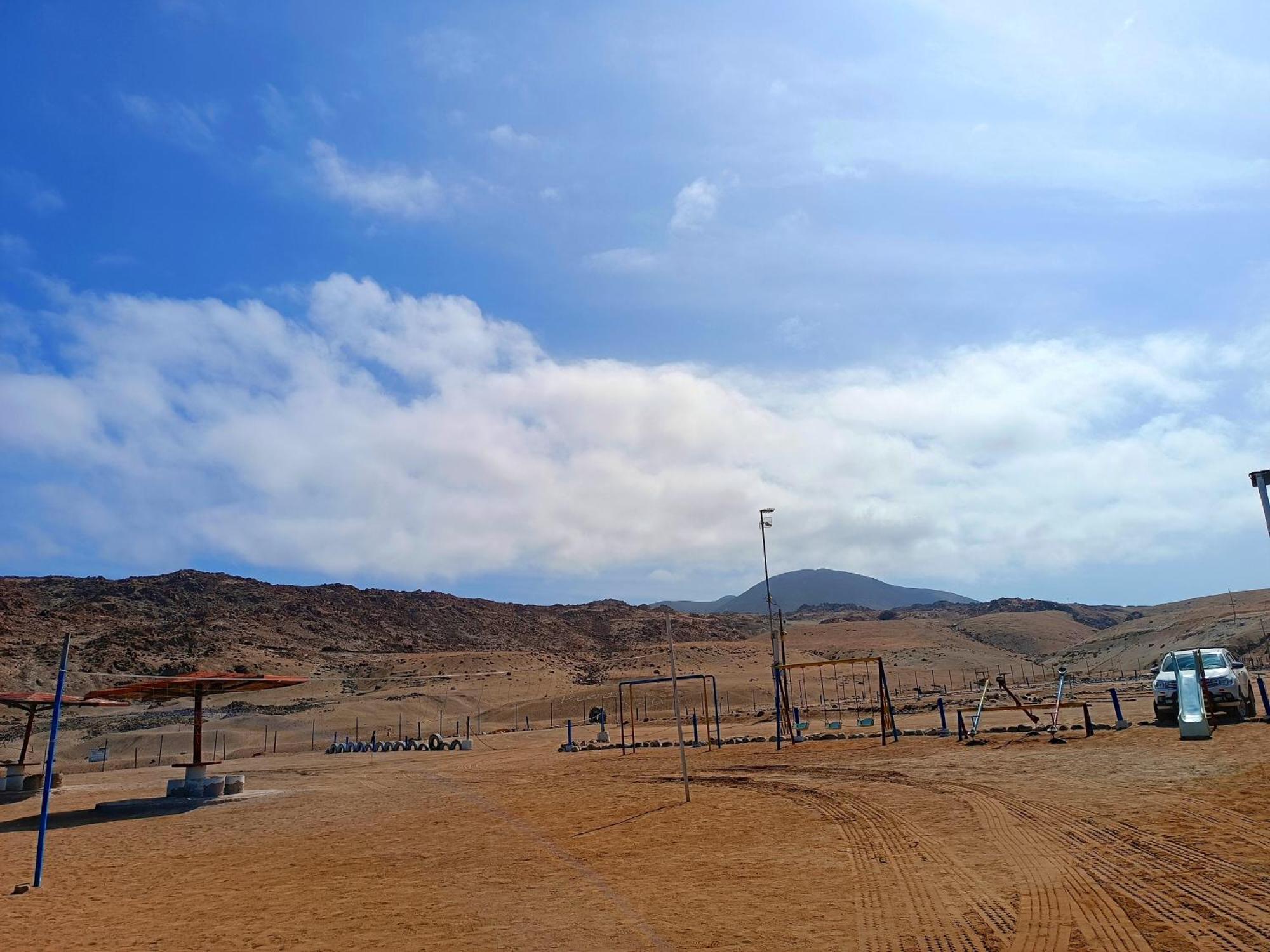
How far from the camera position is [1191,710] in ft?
75.9

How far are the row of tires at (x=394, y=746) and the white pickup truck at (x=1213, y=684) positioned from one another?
101ft

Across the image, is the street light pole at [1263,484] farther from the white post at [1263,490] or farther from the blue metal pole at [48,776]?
the blue metal pole at [48,776]

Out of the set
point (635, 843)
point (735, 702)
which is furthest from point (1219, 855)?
point (735, 702)

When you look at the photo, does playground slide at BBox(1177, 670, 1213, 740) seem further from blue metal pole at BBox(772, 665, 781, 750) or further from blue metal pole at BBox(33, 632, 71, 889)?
blue metal pole at BBox(33, 632, 71, 889)

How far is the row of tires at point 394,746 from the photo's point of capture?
44781mm

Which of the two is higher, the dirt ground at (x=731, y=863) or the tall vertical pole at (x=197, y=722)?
the tall vertical pole at (x=197, y=722)

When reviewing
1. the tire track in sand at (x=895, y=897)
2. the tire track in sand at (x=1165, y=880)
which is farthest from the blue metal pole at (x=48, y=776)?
the tire track in sand at (x=1165, y=880)

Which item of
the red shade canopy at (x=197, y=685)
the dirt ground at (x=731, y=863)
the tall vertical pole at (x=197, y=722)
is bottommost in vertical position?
the dirt ground at (x=731, y=863)

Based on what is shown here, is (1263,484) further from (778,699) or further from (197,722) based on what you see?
(197,722)

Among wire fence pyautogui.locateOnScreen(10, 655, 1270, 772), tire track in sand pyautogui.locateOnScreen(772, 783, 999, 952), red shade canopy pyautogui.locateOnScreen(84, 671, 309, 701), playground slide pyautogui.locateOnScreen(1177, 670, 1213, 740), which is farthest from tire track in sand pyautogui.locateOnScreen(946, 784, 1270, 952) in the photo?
wire fence pyautogui.locateOnScreen(10, 655, 1270, 772)

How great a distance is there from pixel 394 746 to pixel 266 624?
235 feet

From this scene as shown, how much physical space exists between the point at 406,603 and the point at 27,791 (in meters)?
105

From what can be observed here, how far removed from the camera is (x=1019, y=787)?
17.4 metres

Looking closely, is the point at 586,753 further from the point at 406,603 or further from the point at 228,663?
the point at 406,603
